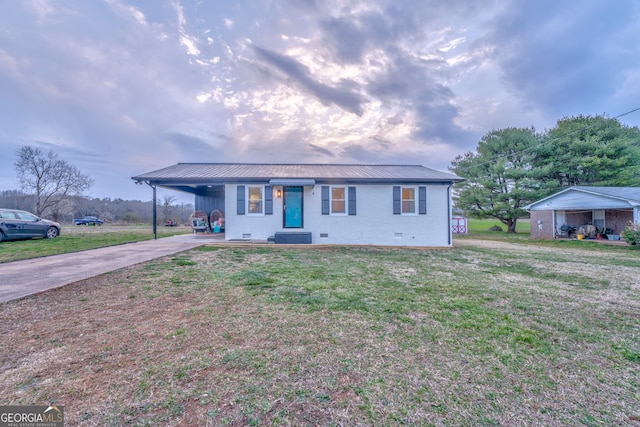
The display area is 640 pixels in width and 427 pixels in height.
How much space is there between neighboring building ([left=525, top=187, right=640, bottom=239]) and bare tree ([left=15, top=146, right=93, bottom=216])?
4098 cm

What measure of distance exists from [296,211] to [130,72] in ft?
31.6

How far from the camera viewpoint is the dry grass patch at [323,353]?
160 centimetres

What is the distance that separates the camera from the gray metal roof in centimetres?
985

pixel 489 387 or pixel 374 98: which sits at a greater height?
pixel 374 98

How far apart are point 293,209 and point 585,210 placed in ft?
59.4

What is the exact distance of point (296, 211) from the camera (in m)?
10.4

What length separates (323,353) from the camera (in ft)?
7.45

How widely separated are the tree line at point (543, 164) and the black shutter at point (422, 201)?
1114cm

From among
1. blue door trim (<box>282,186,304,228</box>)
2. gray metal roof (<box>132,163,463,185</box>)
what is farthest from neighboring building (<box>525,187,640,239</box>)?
blue door trim (<box>282,186,304,228</box>)

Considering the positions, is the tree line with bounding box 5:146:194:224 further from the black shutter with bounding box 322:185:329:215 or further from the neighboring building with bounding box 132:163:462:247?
the black shutter with bounding box 322:185:329:215

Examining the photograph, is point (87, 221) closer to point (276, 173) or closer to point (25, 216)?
point (25, 216)

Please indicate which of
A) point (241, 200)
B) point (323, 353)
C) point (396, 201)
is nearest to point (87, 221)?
point (241, 200)

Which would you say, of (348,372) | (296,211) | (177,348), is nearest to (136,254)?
(296,211)

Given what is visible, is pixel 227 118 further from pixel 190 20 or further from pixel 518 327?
pixel 518 327
